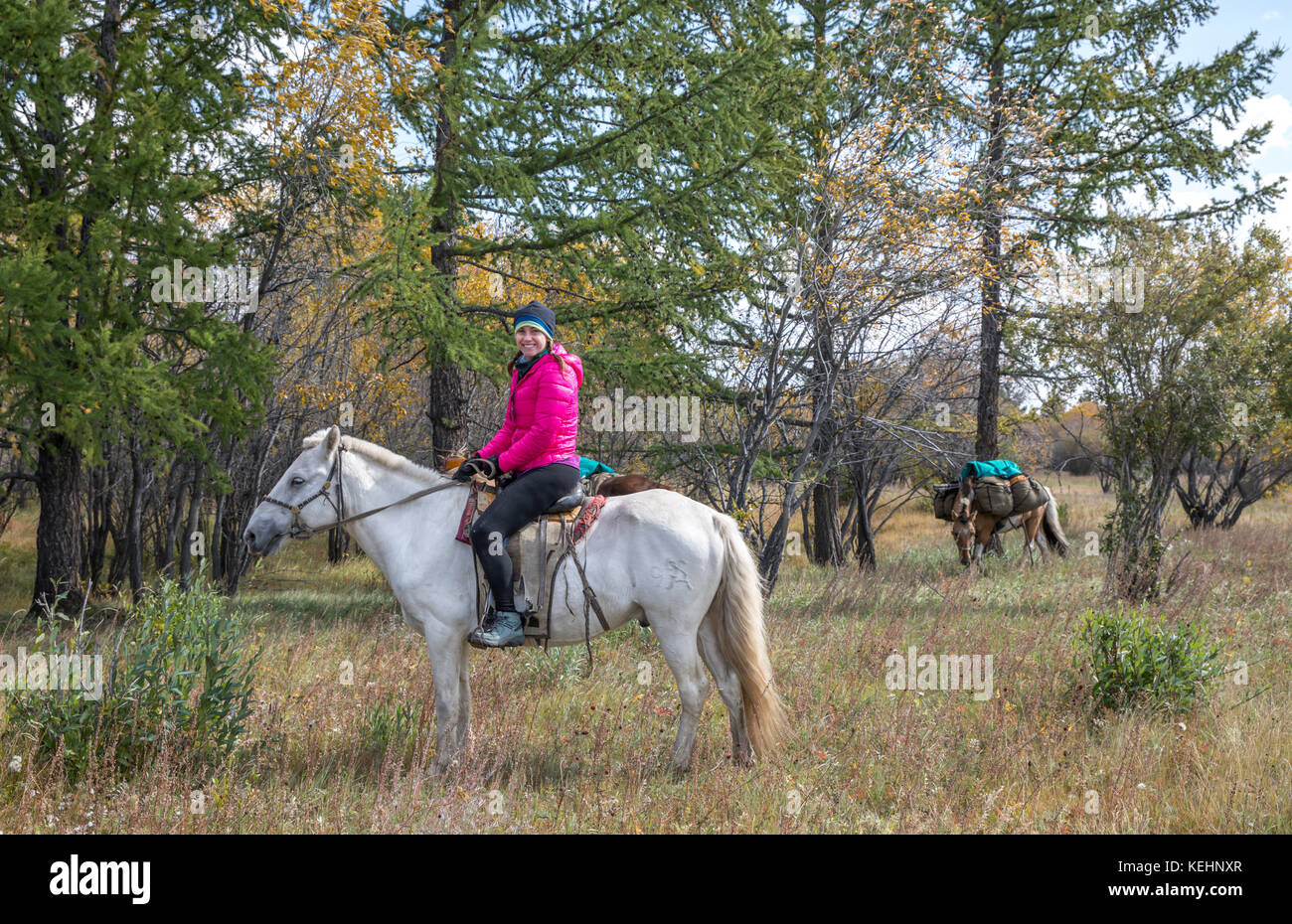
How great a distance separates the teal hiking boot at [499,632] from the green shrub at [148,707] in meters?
1.31

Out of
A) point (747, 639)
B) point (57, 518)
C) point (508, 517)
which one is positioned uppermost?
point (508, 517)

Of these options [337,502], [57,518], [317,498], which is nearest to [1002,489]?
[337,502]

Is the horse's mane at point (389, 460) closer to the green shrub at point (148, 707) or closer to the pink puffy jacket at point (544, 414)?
the pink puffy jacket at point (544, 414)

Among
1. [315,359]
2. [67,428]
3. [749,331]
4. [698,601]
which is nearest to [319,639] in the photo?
[67,428]

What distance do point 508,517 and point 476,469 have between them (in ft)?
1.31

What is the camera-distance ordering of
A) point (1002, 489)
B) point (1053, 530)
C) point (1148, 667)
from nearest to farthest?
point (1148, 667)
point (1002, 489)
point (1053, 530)

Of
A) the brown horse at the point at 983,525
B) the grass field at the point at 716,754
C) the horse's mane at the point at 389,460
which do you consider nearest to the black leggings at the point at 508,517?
the horse's mane at the point at 389,460

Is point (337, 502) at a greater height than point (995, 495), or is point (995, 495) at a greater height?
point (337, 502)

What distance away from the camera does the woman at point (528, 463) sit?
15.1 ft

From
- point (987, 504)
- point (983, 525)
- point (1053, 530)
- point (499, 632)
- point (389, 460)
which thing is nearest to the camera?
point (499, 632)

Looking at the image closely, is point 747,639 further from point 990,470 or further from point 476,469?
point 990,470

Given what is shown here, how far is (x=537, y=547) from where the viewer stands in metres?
4.78

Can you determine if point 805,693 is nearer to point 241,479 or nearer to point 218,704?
point 218,704

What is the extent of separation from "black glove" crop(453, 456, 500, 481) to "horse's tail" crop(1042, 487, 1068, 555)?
37.4 feet
